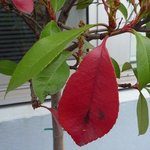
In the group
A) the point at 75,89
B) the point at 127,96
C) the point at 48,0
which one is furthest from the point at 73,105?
the point at 127,96

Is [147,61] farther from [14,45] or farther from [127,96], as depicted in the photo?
[127,96]

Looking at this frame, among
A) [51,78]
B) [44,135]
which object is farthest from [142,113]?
[44,135]

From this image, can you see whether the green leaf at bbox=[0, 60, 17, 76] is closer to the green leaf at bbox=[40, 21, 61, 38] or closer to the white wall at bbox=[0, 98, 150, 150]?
the green leaf at bbox=[40, 21, 61, 38]

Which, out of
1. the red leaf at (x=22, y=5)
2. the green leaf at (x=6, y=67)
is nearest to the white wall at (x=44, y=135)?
the green leaf at (x=6, y=67)

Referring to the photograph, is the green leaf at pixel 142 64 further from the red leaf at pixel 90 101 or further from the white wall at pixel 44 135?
the white wall at pixel 44 135

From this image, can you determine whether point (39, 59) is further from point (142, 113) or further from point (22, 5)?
point (142, 113)

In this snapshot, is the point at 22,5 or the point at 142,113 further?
the point at 142,113

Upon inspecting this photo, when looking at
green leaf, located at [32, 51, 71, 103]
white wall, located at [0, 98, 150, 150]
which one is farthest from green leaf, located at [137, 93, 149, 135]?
white wall, located at [0, 98, 150, 150]
